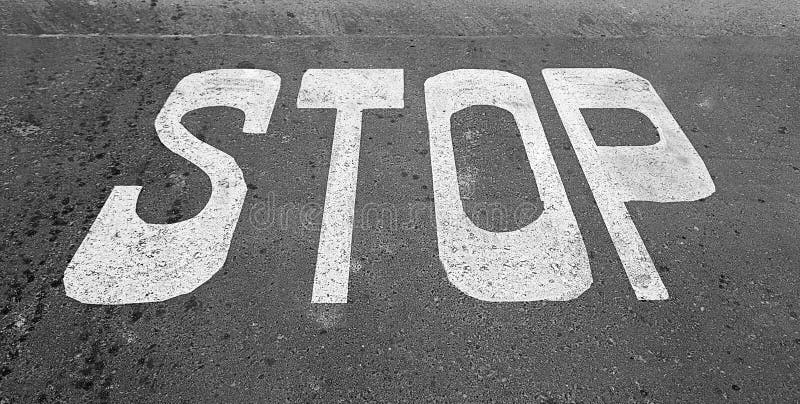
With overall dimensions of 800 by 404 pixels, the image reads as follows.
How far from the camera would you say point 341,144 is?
4.02 meters

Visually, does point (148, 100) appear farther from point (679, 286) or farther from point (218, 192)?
point (679, 286)

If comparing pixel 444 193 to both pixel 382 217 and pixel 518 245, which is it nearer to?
pixel 382 217

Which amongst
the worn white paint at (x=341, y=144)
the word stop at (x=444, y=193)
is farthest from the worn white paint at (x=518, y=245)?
the worn white paint at (x=341, y=144)

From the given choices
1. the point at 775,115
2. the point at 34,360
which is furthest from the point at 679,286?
the point at 34,360

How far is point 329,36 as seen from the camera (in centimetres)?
536

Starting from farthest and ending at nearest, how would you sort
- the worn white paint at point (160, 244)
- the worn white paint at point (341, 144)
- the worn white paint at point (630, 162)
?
the worn white paint at point (630, 162) → the worn white paint at point (341, 144) → the worn white paint at point (160, 244)

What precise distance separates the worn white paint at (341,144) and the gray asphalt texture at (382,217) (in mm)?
74

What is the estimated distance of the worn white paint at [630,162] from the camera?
3312 millimetres

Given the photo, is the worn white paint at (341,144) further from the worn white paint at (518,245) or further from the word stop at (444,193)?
the worn white paint at (518,245)

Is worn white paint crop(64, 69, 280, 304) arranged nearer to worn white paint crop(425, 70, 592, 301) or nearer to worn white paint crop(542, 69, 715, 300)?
worn white paint crop(425, 70, 592, 301)

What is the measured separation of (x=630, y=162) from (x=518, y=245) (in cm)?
127

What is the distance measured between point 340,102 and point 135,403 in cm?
269

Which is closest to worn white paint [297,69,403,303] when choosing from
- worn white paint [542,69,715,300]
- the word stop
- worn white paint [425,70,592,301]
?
the word stop

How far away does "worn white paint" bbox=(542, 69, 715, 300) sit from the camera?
10.9 ft
